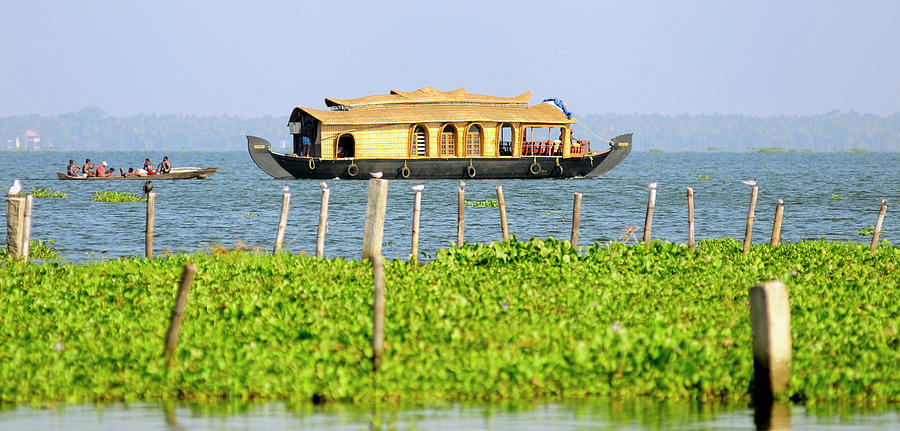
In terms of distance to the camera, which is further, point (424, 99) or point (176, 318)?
point (424, 99)

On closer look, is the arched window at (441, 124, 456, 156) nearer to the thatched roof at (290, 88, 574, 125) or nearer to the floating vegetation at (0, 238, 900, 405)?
the thatched roof at (290, 88, 574, 125)

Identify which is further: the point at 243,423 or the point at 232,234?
the point at 232,234

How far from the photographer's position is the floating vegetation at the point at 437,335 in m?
8.78

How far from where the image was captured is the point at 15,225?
1597 centimetres

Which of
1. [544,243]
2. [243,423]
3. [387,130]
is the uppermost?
[387,130]

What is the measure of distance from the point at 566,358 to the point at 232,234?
22209mm

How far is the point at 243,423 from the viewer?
8.06 m

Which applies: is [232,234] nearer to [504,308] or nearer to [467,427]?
[504,308]

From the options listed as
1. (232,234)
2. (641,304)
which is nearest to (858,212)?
(232,234)

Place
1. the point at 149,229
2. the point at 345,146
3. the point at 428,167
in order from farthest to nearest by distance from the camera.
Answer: the point at 345,146, the point at 428,167, the point at 149,229

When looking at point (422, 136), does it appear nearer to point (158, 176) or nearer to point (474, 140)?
point (474, 140)

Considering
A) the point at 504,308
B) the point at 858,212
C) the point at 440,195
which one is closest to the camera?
the point at 504,308

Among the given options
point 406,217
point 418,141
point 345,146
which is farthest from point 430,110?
point 406,217

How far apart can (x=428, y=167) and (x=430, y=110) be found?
2688 millimetres
